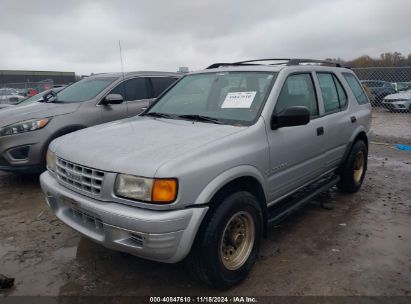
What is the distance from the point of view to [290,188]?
369cm

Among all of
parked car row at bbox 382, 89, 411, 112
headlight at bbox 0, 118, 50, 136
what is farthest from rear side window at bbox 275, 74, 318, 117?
parked car row at bbox 382, 89, 411, 112

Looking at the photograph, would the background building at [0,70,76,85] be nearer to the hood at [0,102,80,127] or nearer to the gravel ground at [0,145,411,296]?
the hood at [0,102,80,127]

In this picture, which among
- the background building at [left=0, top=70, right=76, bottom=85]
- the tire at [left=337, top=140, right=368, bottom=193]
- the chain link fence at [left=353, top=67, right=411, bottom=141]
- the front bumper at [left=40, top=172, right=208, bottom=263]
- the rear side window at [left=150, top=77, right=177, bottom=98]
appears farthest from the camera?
the background building at [left=0, top=70, right=76, bottom=85]

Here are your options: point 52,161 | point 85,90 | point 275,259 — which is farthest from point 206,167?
point 85,90

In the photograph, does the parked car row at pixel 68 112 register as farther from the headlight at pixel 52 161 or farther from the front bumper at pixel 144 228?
the front bumper at pixel 144 228

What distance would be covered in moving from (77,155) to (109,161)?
40cm

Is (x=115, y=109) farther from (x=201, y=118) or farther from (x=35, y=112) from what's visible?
(x=201, y=118)

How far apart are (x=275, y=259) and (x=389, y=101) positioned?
15507mm

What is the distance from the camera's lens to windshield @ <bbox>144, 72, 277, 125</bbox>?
11.0 ft

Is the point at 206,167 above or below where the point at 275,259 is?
above

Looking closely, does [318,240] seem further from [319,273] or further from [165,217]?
[165,217]

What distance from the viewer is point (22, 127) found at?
207 inches

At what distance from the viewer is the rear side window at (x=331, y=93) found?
4.34 metres

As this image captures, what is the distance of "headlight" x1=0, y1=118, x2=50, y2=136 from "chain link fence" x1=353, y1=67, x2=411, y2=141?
8745mm
